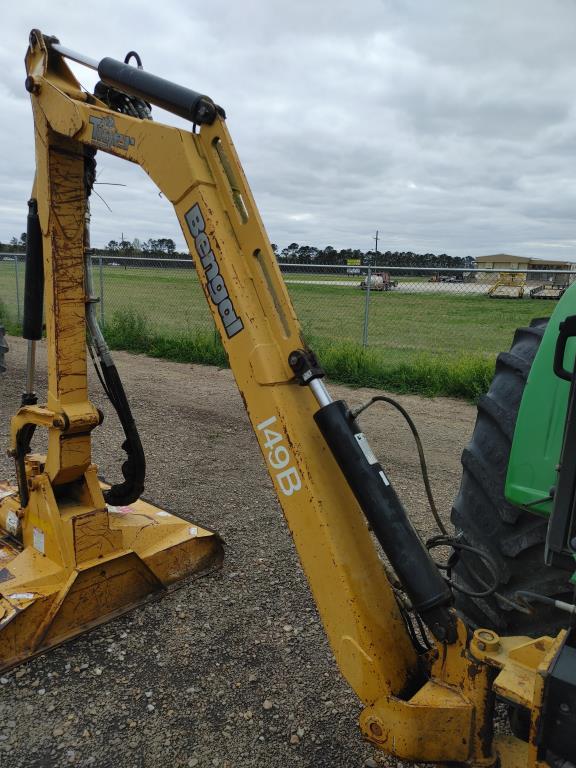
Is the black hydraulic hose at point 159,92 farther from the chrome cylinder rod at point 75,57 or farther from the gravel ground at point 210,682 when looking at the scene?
the gravel ground at point 210,682

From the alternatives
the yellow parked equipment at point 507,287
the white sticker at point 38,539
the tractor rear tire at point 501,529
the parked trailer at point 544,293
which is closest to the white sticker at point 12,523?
the white sticker at point 38,539

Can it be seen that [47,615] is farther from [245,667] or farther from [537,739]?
[537,739]

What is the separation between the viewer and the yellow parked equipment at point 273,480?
1.76 metres

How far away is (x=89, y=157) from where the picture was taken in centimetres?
293

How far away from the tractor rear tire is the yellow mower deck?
1.73 metres

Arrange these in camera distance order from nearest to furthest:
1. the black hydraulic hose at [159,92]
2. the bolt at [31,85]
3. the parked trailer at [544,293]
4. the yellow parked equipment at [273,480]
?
the yellow parked equipment at [273,480]
the black hydraulic hose at [159,92]
the bolt at [31,85]
the parked trailer at [544,293]

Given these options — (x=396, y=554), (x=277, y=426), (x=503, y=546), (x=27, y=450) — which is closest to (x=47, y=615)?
(x=27, y=450)

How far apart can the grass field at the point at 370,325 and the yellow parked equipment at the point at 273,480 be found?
5.73 meters

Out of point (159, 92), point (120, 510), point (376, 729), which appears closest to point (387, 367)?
point (120, 510)

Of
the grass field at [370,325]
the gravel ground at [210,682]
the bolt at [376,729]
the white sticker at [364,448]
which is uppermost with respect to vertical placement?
the white sticker at [364,448]

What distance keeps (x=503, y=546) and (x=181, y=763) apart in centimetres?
149

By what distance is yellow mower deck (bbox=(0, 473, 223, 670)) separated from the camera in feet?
9.34

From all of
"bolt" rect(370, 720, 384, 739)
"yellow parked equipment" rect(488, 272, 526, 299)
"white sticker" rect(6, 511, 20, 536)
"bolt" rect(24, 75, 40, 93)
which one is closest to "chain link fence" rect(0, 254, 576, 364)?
"yellow parked equipment" rect(488, 272, 526, 299)

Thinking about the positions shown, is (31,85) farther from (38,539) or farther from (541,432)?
(541,432)
